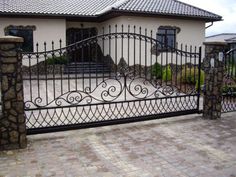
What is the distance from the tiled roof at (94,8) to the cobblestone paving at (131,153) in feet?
33.2

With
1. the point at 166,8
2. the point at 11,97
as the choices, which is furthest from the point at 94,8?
the point at 11,97

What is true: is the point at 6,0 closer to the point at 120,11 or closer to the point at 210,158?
the point at 120,11

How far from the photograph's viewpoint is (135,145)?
4875 millimetres

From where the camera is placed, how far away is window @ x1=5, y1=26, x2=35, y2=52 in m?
15.5

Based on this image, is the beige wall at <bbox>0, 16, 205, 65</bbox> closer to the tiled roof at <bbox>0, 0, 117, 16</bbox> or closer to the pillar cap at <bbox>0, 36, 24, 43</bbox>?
the tiled roof at <bbox>0, 0, 117, 16</bbox>

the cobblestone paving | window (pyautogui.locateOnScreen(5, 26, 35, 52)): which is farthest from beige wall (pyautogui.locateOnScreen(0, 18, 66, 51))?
the cobblestone paving

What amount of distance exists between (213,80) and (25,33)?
12.4m

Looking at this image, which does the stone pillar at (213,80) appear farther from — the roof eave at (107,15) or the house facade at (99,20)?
the roof eave at (107,15)

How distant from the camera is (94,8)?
58.5 feet

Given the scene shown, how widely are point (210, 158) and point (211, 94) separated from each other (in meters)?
2.45

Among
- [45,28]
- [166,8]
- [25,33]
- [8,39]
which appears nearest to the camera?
[8,39]

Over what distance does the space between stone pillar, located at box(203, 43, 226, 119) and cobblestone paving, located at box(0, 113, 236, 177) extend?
22.4 inches

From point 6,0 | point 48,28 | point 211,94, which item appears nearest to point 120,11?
point 48,28

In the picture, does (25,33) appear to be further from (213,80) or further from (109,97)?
(213,80)
